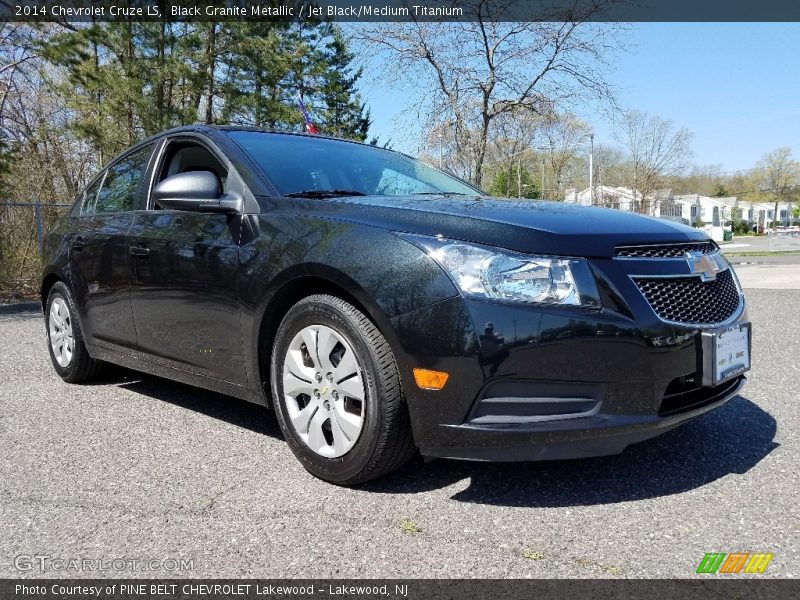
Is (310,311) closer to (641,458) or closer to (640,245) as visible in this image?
(640,245)

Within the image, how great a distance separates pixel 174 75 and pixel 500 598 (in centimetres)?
1488

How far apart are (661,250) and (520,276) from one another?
26.3 inches

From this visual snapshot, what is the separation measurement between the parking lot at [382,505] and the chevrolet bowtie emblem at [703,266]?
2.81ft

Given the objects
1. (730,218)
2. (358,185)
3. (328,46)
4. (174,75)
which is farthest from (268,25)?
(730,218)

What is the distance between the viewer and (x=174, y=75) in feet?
47.4

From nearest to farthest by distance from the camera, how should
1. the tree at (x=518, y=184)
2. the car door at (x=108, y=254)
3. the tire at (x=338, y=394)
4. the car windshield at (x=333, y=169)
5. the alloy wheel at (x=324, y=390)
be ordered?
the tire at (x=338, y=394), the alloy wheel at (x=324, y=390), the car windshield at (x=333, y=169), the car door at (x=108, y=254), the tree at (x=518, y=184)

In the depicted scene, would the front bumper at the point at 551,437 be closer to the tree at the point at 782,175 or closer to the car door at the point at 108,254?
the car door at the point at 108,254

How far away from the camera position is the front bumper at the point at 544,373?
2252 mm

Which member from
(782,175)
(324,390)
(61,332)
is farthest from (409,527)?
(782,175)

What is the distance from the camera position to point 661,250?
255 centimetres

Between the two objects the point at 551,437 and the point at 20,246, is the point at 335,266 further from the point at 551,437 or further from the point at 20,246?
the point at 20,246

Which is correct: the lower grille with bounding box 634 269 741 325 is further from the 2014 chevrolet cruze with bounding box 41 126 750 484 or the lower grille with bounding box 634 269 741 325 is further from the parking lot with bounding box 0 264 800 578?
the parking lot with bounding box 0 264 800 578

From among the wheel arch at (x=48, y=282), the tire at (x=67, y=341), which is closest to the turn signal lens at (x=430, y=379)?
the tire at (x=67, y=341)

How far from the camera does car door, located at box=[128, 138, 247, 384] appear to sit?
121 inches
